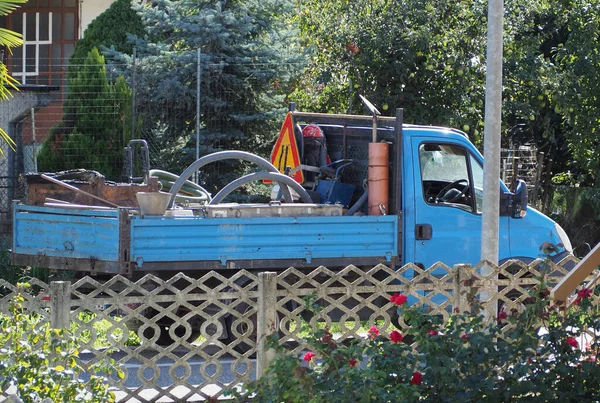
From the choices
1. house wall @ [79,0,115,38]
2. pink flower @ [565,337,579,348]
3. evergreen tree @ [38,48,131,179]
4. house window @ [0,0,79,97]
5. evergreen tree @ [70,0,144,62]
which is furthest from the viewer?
house window @ [0,0,79,97]

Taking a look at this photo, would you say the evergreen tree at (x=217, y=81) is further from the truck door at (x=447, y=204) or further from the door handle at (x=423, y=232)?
the door handle at (x=423, y=232)

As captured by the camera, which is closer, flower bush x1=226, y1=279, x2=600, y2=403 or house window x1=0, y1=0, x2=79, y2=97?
flower bush x1=226, y1=279, x2=600, y2=403

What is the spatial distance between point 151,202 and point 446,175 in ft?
10.5

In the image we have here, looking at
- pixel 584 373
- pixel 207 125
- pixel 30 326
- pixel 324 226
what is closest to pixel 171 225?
pixel 324 226

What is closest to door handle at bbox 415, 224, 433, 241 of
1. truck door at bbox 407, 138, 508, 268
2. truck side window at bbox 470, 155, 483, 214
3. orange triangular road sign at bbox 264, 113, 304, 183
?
truck door at bbox 407, 138, 508, 268

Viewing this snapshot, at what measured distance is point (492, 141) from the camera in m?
7.68

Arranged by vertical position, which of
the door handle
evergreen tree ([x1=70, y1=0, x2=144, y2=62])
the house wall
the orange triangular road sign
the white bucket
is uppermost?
the house wall

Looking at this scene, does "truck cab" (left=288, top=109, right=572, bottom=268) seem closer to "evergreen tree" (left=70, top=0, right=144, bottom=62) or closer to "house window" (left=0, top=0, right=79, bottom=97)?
"evergreen tree" (left=70, top=0, right=144, bottom=62)

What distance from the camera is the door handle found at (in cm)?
936

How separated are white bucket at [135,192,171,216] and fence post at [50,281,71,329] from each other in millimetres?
2380

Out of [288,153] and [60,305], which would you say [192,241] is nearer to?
[288,153]

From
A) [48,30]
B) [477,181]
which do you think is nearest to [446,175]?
[477,181]

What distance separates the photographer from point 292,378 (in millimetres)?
5004

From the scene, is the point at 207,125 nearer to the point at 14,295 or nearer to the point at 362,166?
the point at 362,166
